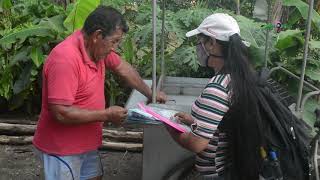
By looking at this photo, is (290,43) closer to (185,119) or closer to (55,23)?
(185,119)

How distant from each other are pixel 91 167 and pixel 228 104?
1308 mm

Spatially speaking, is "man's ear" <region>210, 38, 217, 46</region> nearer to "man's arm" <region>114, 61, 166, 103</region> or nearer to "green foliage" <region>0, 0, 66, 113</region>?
"man's arm" <region>114, 61, 166, 103</region>

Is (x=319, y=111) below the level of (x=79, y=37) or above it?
below

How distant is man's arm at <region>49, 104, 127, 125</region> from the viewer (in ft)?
8.99

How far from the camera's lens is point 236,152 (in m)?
2.51

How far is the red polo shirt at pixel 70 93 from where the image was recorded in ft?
8.93

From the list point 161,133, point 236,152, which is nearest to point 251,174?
point 236,152

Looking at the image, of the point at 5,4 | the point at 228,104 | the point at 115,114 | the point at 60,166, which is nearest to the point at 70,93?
the point at 115,114

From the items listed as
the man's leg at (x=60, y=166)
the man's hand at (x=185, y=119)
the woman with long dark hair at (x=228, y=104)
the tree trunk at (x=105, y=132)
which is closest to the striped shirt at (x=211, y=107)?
the woman with long dark hair at (x=228, y=104)

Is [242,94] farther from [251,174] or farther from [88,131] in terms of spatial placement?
[88,131]

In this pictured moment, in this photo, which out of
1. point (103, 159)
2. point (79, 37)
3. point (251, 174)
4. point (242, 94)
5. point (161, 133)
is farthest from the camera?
point (103, 159)

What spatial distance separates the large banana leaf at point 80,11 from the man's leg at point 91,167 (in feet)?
7.06

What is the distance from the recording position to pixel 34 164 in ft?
16.2

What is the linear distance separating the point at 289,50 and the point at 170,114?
2055 mm
